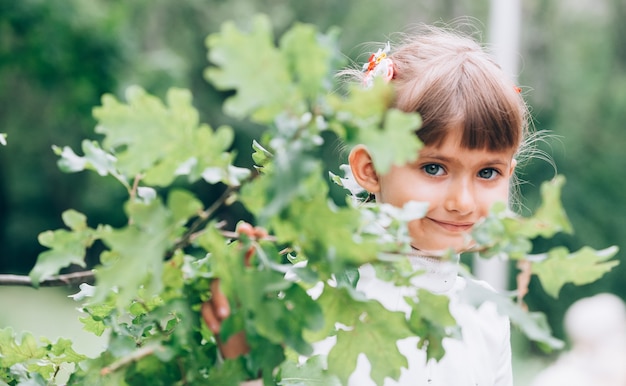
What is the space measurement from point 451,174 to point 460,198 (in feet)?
0.21

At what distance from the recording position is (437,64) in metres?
2.01

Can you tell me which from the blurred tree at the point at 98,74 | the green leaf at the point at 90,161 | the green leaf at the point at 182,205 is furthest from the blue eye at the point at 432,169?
the blurred tree at the point at 98,74

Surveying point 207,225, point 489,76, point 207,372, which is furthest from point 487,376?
point 207,225

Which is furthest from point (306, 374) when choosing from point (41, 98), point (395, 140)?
point (41, 98)

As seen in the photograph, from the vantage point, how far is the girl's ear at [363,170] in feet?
6.29

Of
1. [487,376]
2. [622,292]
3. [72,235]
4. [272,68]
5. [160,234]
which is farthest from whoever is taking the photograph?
[622,292]

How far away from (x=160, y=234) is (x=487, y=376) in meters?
1.12

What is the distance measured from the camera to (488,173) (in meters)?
1.84

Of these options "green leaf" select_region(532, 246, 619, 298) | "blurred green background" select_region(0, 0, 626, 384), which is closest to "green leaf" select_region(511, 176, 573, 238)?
"green leaf" select_region(532, 246, 619, 298)

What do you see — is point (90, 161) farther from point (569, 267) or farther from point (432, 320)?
point (569, 267)

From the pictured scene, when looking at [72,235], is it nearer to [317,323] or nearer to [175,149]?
[175,149]

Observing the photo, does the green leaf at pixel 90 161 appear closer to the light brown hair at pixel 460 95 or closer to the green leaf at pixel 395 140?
the green leaf at pixel 395 140

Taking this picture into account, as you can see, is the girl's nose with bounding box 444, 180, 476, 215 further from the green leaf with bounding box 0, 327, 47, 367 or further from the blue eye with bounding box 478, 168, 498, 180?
the green leaf with bounding box 0, 327, 47, 367

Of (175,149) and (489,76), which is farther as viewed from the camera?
(489,76)
